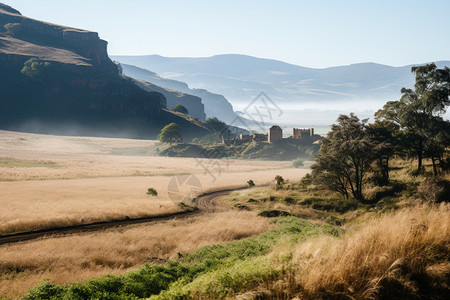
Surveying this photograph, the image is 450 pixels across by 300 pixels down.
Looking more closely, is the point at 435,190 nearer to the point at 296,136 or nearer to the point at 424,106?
the point at 424,106

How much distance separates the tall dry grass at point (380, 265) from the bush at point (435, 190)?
2889cm

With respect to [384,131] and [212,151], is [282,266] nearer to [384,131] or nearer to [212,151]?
[384,131]

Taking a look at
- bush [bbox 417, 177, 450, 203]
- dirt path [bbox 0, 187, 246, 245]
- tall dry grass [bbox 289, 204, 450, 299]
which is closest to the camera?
tall dry grass [bbox 289, 204, 450, 299]

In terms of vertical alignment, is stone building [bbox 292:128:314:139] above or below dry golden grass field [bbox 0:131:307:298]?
above

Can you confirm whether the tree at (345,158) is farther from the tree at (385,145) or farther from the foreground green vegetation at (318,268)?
the foreground green vegetation at (318,268)

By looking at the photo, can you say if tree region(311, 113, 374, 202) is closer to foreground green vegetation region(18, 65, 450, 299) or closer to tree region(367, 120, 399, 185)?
tree region(367, 120, 399, 185)

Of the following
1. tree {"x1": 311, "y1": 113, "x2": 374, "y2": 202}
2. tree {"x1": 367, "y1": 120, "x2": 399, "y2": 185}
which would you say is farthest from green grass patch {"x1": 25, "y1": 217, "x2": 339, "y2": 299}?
tree {"x1": 367, "y1": 120, "x2": 399, "y2": 185}

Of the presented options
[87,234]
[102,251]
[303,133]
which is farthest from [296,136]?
[102,251]

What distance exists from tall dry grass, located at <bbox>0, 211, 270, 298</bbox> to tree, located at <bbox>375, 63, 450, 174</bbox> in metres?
30.0

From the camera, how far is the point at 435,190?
3375 cm

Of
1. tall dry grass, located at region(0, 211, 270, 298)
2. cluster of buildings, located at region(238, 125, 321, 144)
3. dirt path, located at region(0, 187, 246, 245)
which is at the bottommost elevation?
dirt path, located at region(0, 187, 246, 245)

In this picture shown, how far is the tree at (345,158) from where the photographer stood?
43.8m

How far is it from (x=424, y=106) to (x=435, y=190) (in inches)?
654

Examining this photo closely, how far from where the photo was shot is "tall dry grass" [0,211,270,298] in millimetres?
16578
